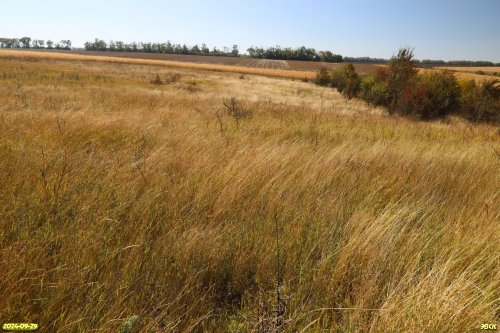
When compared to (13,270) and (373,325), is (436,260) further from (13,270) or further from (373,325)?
(13,270)

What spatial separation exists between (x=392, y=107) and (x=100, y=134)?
24473 millimetres

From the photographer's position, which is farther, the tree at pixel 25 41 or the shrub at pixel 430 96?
the tree at pixel 25 41

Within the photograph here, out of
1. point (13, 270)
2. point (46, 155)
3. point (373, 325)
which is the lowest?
point (373, 325)

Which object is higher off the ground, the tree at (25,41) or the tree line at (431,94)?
the tree at (25,41)

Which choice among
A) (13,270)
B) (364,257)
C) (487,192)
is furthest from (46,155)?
(487,192)

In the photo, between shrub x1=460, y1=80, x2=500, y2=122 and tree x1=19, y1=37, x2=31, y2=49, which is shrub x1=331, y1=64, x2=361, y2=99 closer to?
shrub x1=460, y1=80, x2=500, y2=122

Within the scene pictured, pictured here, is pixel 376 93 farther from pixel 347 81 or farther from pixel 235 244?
pixel 235 244

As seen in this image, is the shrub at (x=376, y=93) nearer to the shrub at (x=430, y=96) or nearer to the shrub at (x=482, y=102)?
the shrub at (x=430, y=96)

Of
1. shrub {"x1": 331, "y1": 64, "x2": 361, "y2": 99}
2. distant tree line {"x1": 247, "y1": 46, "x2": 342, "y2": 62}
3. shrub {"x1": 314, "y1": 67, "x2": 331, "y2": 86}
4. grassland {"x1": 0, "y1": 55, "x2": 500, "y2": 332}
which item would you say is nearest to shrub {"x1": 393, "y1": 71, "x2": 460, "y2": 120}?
shrub {"x1": 331, "y1": 64, "x2": 361, "y2": 99}

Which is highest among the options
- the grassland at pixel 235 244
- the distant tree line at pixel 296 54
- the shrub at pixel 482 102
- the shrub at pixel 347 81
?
the distant tree line at pixel 296 54

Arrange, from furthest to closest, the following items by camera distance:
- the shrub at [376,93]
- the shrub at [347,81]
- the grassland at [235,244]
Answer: the shrub at [347,81]
the shrub at [376,93]
the grassland at [235,244]

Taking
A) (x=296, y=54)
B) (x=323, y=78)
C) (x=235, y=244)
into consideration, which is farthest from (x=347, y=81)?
(x=296, y=54)

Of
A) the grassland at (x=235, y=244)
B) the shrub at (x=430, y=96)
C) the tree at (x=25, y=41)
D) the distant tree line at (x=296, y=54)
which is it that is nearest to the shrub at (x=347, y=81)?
the shrub at (x=430, y=96)

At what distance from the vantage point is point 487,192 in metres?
3.31
